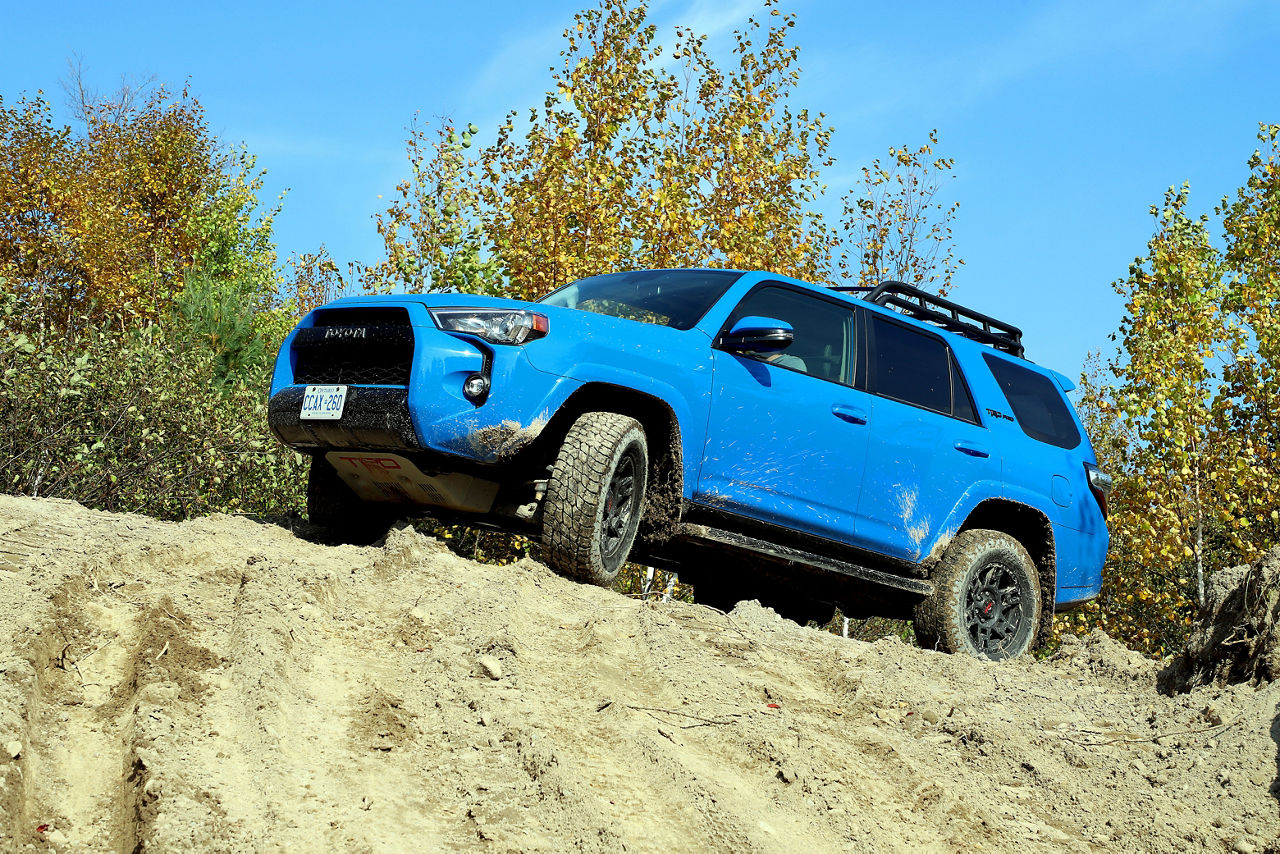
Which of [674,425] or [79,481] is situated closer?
[674,425]

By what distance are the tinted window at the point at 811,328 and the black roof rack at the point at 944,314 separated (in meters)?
0.44

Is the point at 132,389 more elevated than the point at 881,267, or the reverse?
the point at 881,267

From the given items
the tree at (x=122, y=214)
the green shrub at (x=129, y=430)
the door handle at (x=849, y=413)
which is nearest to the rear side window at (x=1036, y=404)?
the door handle at (x=849, y=413)

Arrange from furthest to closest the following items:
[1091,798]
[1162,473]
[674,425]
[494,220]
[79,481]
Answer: [1162,473] → [494,220] → [79,481] → [674,425] → [1091,798]

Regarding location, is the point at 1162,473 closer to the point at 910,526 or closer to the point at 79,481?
the point at 910,526

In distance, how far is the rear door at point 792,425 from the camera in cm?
556

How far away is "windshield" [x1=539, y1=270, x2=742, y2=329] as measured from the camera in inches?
228

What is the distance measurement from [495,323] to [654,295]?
134 cm

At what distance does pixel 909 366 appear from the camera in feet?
21.6

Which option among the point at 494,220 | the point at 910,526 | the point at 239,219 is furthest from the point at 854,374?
the point at 239,219

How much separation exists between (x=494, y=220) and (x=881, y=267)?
9.46 metres

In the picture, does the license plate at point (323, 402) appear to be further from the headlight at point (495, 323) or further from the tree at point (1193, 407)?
the tree at point (1193, 407)

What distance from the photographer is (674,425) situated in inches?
213

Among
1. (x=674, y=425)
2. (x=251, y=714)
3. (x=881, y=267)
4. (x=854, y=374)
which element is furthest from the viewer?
(x=881, y=267)
